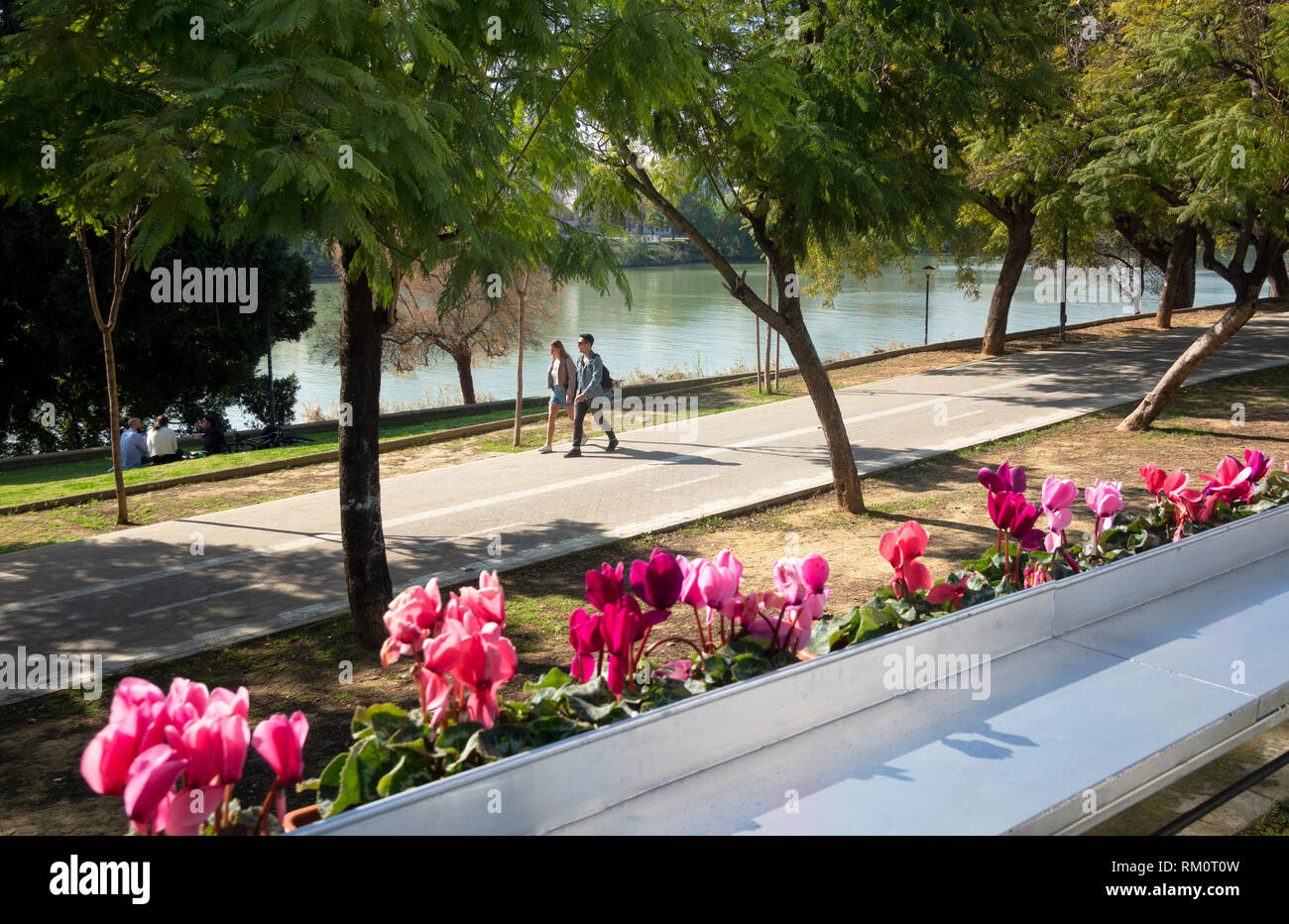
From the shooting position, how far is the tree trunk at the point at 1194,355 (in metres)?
14.6

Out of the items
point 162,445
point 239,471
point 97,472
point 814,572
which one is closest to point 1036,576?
point 814,572

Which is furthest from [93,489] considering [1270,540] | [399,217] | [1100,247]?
[1100,247]

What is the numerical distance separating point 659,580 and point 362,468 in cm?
574

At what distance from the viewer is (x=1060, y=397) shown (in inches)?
717

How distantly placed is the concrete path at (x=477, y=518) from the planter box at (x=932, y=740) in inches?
258

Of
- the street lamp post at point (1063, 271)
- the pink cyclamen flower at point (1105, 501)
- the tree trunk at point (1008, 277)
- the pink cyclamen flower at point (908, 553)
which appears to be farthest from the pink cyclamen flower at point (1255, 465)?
the street lamp post at point (1063, 271)

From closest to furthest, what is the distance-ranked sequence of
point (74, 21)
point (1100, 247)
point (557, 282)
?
point (74, 21)
point (557, 282)
point (1100, 247)

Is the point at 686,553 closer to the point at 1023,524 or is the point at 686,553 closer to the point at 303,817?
the point at 1023,524

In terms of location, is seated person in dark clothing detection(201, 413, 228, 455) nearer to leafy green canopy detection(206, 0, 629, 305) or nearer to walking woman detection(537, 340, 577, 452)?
walking woman detection(537, 340, 577, 452)

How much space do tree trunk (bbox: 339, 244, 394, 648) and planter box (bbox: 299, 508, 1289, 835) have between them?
5.71 metres

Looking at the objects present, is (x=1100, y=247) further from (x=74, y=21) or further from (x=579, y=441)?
(x=74, y=21)

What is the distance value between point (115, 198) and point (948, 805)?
16.8 ft

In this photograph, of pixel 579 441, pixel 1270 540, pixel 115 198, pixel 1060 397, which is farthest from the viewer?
pixel 1060 397

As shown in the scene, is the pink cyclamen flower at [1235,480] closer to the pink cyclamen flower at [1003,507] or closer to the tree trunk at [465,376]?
the pink cyclamen flower at [1003,507]
